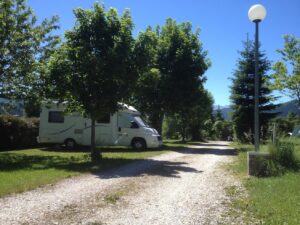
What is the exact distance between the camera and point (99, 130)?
2291 cm

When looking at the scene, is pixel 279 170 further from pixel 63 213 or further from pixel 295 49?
pixel 295 49

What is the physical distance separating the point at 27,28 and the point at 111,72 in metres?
5.05

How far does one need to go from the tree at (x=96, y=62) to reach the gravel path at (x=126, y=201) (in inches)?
183

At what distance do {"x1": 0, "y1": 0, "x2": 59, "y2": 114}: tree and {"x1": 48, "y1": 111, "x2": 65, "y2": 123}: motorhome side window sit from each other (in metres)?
5.05

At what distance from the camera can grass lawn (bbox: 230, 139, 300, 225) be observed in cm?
665

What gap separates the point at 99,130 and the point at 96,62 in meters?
8.56

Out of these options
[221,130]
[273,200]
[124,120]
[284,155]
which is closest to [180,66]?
[124,120]

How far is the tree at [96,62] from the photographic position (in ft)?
49.5

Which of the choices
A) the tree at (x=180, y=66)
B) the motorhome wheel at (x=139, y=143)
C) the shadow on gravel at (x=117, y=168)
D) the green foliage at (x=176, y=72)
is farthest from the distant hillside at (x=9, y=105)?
the tree at (x=180, y=66)

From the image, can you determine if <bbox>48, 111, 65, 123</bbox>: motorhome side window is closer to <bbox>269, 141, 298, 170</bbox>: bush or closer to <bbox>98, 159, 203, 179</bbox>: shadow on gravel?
<bbox>98, 159, 203, 179</bbox>: shadow on gravel

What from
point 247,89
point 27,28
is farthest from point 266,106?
point 27,28

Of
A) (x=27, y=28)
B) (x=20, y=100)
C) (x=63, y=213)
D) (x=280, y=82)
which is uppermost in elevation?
(x=27, y=28)

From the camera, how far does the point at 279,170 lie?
11.6 meters

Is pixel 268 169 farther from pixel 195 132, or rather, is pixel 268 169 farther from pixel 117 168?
pixel 195 132
